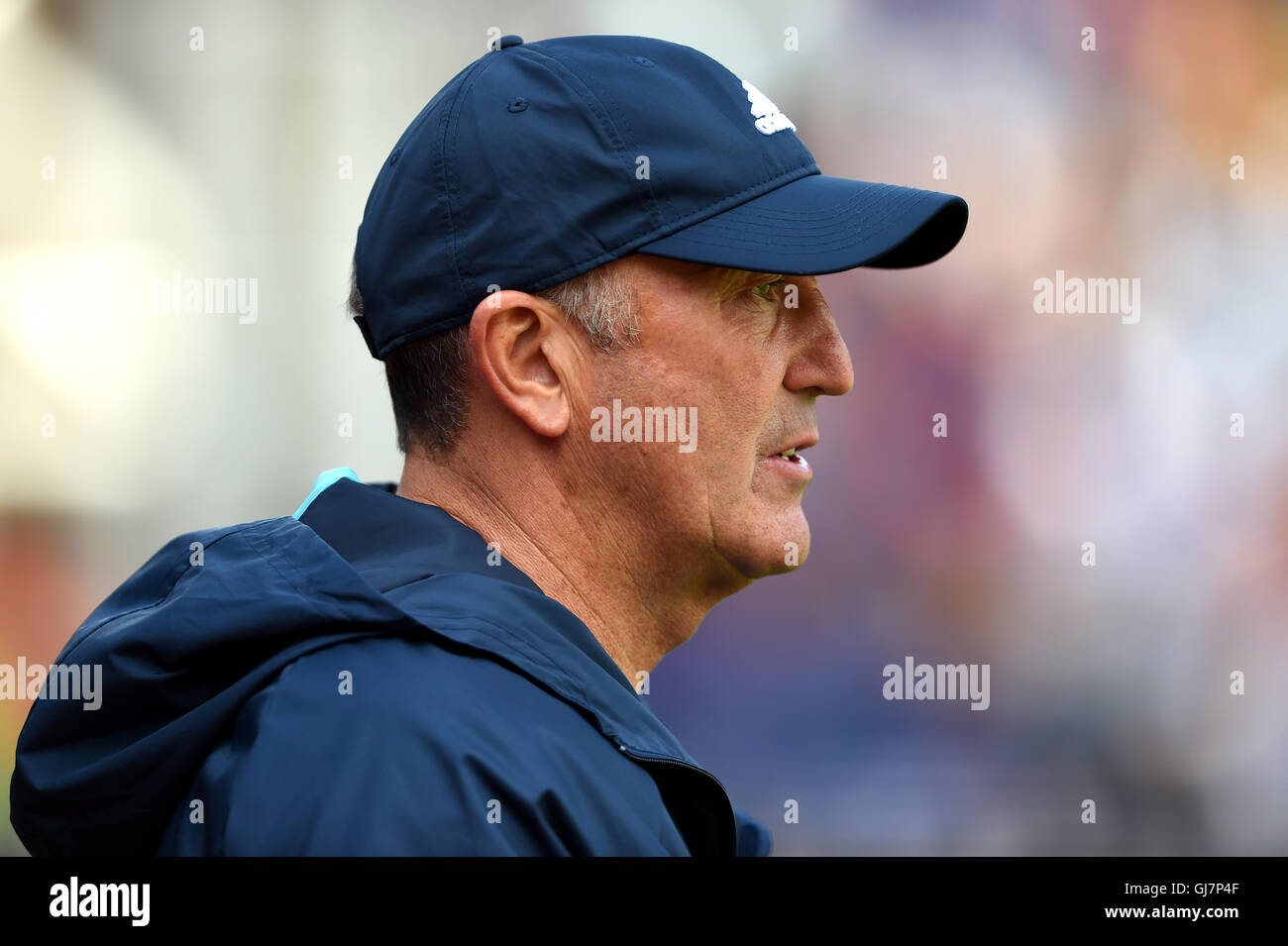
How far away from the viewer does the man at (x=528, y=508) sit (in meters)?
1.23

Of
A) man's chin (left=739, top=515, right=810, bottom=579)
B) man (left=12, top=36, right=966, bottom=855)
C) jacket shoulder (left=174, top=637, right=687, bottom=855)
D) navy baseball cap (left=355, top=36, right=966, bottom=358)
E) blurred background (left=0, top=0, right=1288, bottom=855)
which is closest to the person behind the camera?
jacket shoulder (left=174, top=637, right=687, bottom=855)

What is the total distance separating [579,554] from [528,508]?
0.09 meters

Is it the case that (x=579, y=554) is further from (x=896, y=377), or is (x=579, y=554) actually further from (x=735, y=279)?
(x=896, y=377)

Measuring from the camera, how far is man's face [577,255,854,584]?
1546mm

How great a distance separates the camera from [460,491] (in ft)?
5.15

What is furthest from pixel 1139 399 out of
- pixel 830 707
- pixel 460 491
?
pixel 460 491

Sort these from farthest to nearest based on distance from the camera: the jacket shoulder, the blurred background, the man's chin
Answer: the blurred background, the man's chin, the jacket shoulder

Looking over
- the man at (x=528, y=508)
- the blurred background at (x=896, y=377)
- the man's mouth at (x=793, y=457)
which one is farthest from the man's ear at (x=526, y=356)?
the blurred background at (x=896, y=377)

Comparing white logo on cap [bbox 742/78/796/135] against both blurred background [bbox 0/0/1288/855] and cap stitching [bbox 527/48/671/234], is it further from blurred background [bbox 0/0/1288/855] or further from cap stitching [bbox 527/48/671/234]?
blurred background [bbox 0/0/1288/855]

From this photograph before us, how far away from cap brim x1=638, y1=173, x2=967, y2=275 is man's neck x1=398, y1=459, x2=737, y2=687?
0.34 metres

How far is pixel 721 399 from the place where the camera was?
5.18 ft

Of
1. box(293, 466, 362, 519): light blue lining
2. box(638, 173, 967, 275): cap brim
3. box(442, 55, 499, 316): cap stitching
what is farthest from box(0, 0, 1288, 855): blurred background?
box(442, 55, 499, 316): cap stitching

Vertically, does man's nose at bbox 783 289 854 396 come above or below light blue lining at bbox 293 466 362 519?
above
